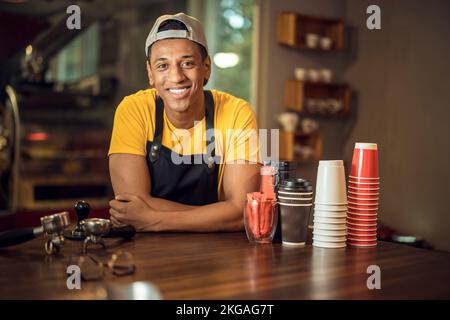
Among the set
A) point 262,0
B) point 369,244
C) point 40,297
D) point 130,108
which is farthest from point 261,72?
point 40,297

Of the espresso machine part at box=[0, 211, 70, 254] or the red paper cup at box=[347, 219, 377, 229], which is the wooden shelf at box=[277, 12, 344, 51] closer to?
the red paper cup at box=[347, 219, 377, 229]

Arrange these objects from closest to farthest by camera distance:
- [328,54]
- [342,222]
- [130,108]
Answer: [342,222] → [130,108] → [328,54]

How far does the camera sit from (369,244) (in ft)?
5.32

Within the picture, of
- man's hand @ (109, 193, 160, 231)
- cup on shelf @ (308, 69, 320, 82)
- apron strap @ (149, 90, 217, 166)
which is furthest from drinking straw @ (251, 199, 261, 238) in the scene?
cup on shelf @ (308, 69, 320, 82)

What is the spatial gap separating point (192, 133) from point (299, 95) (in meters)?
2.96

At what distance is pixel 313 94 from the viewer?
5277 millimetres

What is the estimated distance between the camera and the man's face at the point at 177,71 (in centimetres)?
204

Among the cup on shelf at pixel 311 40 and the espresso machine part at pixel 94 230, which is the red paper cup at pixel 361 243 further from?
the cup on shelf at pixel 311 40

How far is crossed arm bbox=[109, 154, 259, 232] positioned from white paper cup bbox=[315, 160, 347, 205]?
398 mm

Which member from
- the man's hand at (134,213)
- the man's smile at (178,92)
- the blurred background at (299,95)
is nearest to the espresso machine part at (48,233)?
the man's hand at (134,213)

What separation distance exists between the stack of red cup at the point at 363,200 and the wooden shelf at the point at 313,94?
335 centimetres

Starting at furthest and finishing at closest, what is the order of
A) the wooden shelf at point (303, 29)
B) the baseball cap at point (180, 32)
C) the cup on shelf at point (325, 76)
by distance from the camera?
the cup on shelf at point (325, 76), the wooden shelf at point (303, 29), the baseball cap at point (180, 32)
